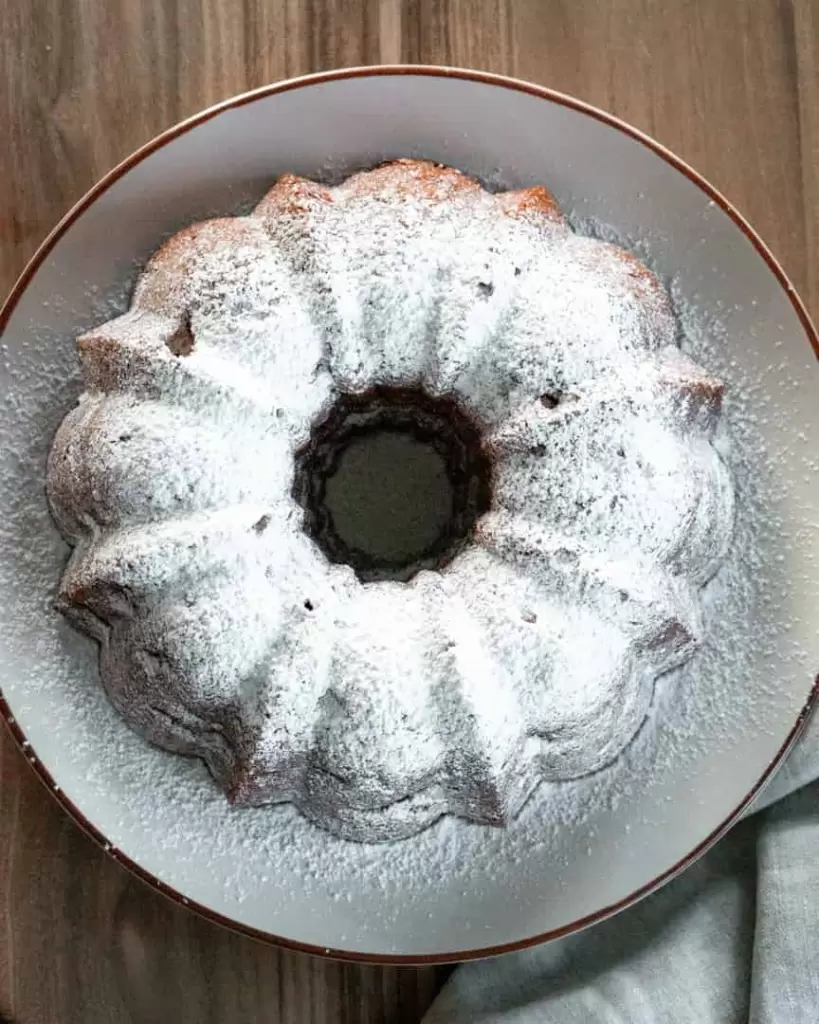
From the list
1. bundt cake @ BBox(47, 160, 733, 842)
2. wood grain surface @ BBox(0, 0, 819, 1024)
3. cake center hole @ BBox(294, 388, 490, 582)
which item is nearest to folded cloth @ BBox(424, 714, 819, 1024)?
wood grain surface @ BBox(0, 0, 819, 1024)

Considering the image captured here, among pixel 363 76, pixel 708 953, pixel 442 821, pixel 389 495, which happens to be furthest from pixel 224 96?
pixel 708 953

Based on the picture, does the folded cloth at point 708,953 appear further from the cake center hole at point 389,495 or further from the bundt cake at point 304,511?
the cake center hole at point 389,495

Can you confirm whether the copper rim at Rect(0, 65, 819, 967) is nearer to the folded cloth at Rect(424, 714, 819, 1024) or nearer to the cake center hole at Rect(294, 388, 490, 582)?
the folded cloth at Rect(424, 714, 819, 1024)

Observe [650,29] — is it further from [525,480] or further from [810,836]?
[810,836]

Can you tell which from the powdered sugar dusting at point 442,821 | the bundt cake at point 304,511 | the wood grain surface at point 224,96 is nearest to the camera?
the bundt cake at point 304,511

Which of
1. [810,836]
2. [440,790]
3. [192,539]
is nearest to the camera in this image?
[192,539]

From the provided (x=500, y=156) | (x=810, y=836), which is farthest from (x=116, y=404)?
(x=810, y=836)

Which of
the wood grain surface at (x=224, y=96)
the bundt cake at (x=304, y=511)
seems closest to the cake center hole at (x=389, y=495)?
the bundt cake at (x=304, y=511)
